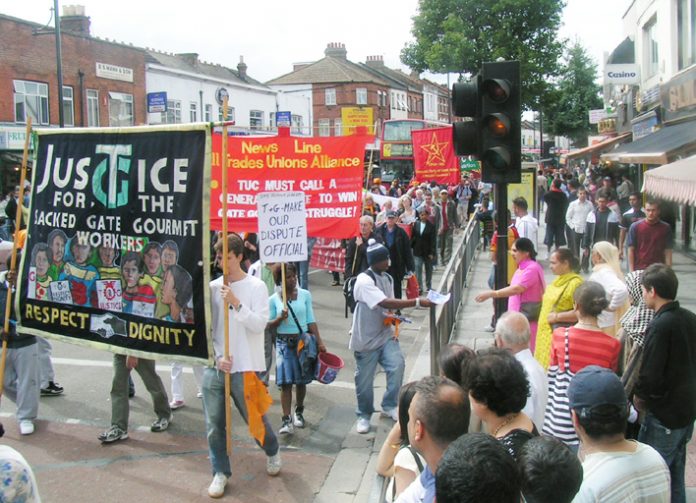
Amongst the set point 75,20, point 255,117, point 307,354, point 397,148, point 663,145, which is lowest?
point 307,354

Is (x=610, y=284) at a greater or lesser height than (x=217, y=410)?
greater

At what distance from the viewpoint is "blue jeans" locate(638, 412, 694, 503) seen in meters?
4.27

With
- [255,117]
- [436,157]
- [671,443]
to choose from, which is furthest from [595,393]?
[255,117]

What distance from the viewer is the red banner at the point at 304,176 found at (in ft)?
32.2

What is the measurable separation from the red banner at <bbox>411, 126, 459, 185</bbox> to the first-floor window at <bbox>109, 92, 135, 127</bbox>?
20836 millimetres

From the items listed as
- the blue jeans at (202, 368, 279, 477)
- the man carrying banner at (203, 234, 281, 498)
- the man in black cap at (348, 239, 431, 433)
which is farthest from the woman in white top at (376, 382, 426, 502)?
the man in black cap at (348, 239, 431, 433)

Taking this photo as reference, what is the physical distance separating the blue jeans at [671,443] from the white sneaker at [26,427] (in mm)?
5291

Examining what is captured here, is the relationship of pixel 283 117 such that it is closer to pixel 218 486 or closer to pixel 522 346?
pixel 218 486

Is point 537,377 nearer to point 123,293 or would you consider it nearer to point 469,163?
point 123,293

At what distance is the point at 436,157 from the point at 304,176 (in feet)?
29.2

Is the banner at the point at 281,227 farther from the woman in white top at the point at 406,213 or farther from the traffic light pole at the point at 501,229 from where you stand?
the woman in white top at the point at 406,213

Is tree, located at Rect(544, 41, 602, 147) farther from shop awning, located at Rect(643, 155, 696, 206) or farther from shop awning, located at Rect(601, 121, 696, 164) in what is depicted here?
shop awning, located at Rect(643, 155, 696, 206)

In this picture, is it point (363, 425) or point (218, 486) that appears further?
point (363, 425)

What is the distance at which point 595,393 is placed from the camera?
3039mm
